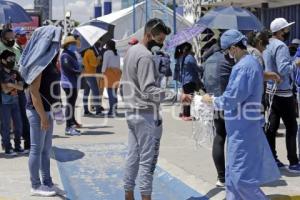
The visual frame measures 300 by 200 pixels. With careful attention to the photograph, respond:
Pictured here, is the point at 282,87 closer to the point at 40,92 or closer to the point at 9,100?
the point at 40,92

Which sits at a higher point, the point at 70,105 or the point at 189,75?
the point at 189,75

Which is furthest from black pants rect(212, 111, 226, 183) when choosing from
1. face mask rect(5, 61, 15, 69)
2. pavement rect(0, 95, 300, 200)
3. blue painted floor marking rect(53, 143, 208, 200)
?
face mask rect(5, 61, 15, 69)

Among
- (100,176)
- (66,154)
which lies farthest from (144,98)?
(66,154)

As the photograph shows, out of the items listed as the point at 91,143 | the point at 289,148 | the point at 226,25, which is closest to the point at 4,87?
the point at 91,143

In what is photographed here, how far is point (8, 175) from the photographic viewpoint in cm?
738

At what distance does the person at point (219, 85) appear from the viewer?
6.41 metres

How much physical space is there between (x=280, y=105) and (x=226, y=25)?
423 cm

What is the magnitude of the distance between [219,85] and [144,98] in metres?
1.29

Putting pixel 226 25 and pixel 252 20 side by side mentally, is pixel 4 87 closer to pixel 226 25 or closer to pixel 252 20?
pixel 226 25

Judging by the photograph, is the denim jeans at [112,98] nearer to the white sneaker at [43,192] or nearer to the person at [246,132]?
the white sneaker at [43,192]

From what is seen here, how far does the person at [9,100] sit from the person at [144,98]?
3.16m

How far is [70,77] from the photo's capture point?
11.2 m

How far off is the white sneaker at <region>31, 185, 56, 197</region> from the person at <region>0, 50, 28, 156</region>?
2.41 metres

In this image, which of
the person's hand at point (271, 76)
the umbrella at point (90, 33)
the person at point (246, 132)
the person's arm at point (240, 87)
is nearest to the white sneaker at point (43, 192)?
the person at point (246, 132)
